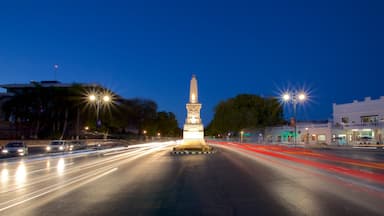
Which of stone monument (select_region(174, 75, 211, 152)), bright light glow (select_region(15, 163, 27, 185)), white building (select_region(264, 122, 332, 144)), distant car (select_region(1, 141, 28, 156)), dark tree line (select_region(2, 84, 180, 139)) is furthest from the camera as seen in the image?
white building (select_region(264, 122, 332, 144))

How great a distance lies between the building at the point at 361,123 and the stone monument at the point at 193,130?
82.2 feet

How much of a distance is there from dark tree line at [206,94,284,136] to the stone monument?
33.4m

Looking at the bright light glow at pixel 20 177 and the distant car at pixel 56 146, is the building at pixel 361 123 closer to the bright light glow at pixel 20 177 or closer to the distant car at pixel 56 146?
the distant car at pixel 56 146

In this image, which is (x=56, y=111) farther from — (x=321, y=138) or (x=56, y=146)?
(x=321, y=138)

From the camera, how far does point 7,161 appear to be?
97.0 ft

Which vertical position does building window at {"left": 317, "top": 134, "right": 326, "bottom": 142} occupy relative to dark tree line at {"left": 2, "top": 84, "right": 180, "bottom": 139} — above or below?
below

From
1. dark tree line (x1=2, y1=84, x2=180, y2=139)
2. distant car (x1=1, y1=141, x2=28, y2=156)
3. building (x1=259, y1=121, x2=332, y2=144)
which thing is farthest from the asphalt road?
building (x1=259, y1=121, x2=332, y2=144)

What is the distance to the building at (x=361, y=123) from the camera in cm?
6034

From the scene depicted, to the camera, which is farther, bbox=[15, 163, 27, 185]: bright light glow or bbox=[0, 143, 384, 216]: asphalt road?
bbox=[15, 163, 27, 185]: bright light glow

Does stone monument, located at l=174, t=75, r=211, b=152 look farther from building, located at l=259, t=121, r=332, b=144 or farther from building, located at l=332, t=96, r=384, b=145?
building, located at l=332, t=96, r=384, b=145

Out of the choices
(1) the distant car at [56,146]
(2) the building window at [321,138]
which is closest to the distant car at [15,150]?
(1) the distant car at [56,146]

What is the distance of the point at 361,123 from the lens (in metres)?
63.3

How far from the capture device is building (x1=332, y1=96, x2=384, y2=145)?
198 feet

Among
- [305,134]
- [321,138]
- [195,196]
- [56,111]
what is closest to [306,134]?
[305,134]
